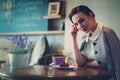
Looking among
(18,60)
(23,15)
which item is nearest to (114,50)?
(18,60)

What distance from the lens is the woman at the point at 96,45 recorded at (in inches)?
76.9

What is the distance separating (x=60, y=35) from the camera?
143 inches

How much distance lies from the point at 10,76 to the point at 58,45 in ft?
7.00

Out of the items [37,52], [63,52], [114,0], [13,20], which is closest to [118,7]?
[114,0]

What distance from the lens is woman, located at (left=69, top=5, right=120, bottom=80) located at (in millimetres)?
1953

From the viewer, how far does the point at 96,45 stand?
2039 mm

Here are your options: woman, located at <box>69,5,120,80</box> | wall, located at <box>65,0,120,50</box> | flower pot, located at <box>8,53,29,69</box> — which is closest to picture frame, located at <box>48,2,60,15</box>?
wall, located at <box>65,0,120,50</box>

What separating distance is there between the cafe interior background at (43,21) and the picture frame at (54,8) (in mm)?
80

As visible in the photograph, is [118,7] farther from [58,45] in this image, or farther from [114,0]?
[58,45]

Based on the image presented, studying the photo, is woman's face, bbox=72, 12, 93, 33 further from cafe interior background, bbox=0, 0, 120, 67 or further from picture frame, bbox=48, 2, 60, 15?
picture frame, bbox=48, 2, 60, 15

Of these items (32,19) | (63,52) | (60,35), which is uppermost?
(32,19)

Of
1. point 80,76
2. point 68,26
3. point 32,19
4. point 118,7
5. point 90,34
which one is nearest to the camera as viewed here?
point 80,76

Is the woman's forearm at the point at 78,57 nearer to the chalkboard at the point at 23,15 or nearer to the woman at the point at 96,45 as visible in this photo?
the woman at the point at 96,45

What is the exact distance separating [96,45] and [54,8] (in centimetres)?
170
